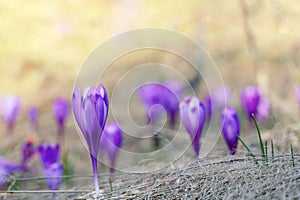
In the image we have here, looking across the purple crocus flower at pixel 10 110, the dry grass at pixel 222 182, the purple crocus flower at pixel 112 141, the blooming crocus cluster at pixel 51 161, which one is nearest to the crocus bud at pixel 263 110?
the purple crocus flower at pixel 112 141

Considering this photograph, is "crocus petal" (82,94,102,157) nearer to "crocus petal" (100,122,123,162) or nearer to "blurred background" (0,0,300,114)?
"crocus petal" (100,122,123,162)

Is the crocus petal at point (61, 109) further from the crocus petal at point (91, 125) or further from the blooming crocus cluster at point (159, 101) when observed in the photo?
the crocus petal at point (91, 125)

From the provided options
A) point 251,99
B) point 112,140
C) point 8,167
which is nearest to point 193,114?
point 112,140

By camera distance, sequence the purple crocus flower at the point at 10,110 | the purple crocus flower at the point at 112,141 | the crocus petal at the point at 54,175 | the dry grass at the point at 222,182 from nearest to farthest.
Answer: the dry grass at the point at 222,182, the crocus petal at the point at 54,175, the purple crocus flower at the point at 112,141, the purple crocus flower at the point at 10,110

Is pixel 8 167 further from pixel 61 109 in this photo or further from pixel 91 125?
pixel 91 125

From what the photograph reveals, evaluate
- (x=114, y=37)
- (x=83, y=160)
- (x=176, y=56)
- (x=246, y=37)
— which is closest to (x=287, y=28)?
(x=246, y=37)

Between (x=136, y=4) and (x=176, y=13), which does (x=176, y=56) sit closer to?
(x=176, y=13)

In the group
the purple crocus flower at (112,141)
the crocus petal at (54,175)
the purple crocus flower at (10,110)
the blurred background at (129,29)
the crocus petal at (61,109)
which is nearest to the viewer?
the crocus petal at (54,175)
